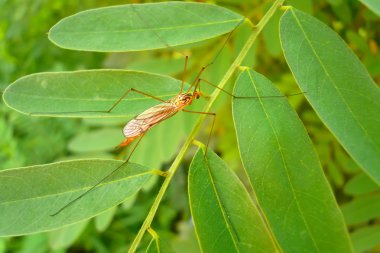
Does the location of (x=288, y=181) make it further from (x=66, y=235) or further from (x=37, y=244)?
(x=37, y=244)

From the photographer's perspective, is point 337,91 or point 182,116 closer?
point 337,91

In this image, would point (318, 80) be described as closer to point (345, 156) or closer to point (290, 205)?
point (290, 205)

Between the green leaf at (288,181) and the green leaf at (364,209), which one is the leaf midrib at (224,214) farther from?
the green leaf at (364,209)

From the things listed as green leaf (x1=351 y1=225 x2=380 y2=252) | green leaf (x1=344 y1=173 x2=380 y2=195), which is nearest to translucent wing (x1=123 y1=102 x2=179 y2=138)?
green leaf (x1=344 y1=173 x2=380 y2=195)

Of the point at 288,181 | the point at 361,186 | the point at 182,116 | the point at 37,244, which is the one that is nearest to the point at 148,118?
the point at 182,116

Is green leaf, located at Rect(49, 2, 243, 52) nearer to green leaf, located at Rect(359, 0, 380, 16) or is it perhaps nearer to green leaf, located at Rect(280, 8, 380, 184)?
green leaf, located at Rect(280, 8, 380, 184)

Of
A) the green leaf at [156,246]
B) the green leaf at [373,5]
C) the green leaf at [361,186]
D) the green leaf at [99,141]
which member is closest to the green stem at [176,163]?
the green leaf at [156,246]

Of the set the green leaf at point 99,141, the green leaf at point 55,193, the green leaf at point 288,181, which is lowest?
the green leaf at point 99,141
